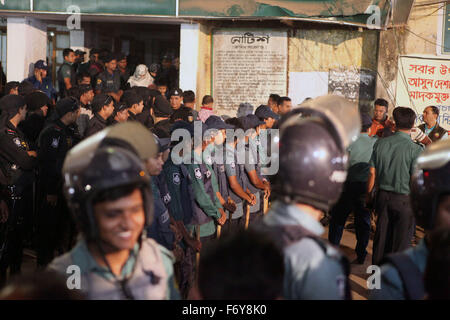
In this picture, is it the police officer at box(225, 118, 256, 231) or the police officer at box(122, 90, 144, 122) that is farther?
the police officer at box(122, 90, 144, 122)

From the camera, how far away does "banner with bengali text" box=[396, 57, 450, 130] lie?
1211cm

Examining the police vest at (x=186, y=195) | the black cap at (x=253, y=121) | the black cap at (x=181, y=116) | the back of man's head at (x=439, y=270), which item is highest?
the black cap at (x=181, y=116)

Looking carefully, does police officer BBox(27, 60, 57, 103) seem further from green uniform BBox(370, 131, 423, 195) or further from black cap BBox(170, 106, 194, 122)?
green uniform BBox(370, 131, 423, 195)

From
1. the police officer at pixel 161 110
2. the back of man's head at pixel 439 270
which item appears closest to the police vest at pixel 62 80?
the police officer at pixel 161 110

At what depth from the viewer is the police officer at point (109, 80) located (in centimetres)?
1150

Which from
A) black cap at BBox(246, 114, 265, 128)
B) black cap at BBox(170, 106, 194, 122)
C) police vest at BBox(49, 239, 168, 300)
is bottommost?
police vest at BBox(49, 239, 168, 300)

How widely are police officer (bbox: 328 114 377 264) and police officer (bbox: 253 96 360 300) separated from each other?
17.0ft

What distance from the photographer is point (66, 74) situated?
1217 centimetres

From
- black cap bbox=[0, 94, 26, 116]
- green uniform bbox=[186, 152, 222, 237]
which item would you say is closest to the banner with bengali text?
green uniform bbox=[186, 152, 222, 237]

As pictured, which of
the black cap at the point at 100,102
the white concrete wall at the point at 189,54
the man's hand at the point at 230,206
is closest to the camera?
the man's hand at the point at 230,206

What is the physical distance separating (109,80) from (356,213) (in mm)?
5900

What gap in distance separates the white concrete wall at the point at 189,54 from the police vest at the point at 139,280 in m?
9.54

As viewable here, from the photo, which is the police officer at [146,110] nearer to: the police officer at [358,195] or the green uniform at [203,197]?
the green uniform at [203,197]

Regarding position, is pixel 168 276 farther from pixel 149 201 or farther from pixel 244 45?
pixel 244 45
